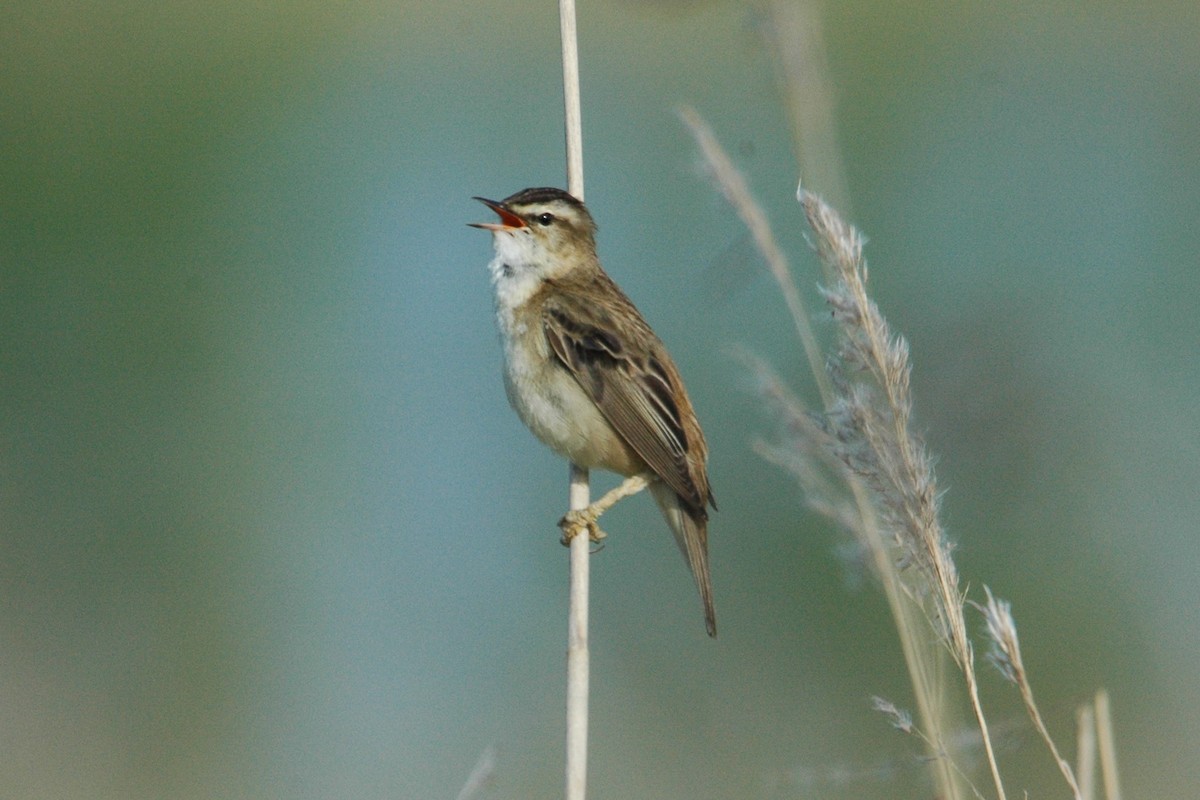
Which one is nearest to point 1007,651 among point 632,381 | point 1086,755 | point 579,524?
point 1086,755

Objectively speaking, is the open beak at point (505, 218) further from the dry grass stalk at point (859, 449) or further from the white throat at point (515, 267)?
the dry grass stalk at point (859, 449)

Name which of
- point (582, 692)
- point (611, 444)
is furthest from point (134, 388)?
point (582, 692)

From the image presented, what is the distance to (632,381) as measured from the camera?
4.46m

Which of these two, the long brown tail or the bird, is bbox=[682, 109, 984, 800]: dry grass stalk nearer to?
the long brown tail

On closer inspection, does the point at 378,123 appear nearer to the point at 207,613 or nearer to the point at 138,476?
the point at 138,476

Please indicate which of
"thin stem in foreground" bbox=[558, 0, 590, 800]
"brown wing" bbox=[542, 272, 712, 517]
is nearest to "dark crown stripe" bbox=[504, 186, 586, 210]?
"brown wing" bbox=[542, 272, 712, 517]

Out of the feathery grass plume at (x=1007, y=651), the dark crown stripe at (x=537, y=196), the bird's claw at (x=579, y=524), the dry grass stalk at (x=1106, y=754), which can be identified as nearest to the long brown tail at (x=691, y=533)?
the bird's claw at (x=579, y=524)

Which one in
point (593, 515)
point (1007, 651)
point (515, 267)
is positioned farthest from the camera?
point (515, 267)

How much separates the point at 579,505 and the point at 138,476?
18.8 feet

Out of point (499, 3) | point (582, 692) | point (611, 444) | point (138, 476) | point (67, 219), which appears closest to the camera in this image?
point (582, 692)

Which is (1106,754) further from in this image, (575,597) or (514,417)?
(514,417)

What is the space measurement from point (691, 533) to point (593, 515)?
1.24 ft

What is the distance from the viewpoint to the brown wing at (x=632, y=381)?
435 cm

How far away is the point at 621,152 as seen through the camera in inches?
363
